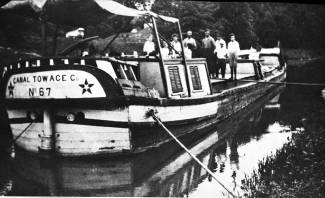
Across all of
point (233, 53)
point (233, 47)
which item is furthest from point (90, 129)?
point (233, 53)

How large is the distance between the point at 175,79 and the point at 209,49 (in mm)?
763

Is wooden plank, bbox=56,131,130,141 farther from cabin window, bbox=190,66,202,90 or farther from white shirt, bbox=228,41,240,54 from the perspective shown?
white shirt, bbox=228,41,240,54

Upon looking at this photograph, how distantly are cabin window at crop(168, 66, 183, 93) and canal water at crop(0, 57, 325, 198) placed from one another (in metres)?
0.74

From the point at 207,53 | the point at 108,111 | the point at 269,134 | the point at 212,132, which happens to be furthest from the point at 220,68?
the point at 108,111

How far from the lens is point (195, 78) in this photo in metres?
5.82

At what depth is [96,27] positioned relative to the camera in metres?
4.91

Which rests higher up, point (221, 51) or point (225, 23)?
point (225, 23)

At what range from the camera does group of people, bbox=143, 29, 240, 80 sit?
17.5ft

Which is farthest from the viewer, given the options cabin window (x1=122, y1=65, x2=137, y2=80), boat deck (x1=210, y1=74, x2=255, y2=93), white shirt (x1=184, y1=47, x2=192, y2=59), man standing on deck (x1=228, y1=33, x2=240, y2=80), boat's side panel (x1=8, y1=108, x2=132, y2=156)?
boat deck (x1=210, y1=74, x2=255, y2=93)

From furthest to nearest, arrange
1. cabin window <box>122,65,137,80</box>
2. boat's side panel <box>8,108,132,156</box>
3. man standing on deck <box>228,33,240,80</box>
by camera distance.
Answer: man standing on deck <box>228,33,240,80</box>, cabin window <box>122,65,137,80</box>, boat's side panel <box>8,108,132,156</box>

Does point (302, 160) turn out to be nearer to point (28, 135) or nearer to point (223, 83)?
point (223, 83)

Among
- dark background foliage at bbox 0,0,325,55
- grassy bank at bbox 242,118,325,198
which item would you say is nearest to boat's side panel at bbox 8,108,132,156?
dark background foliage at bbox 0,0,325,55

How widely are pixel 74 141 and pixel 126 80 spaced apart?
100 centimetres

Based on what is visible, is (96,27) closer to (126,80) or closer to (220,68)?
(126,80)
